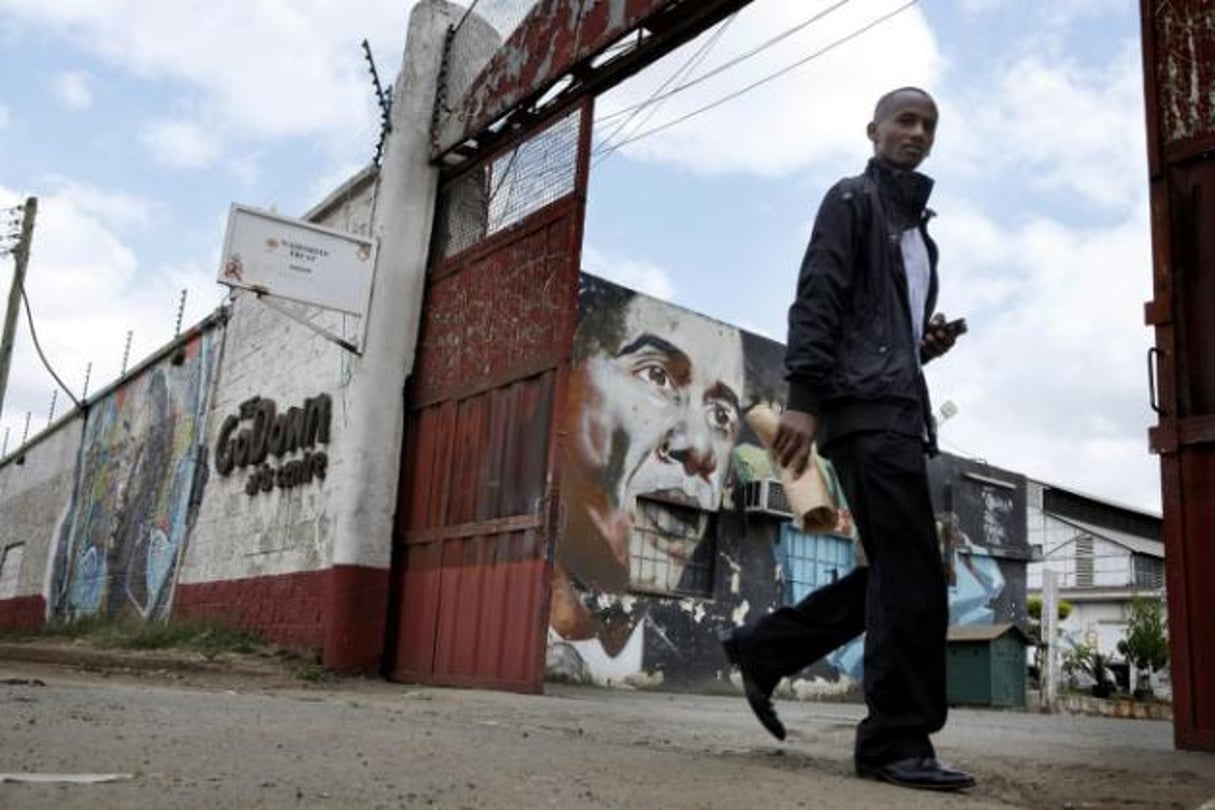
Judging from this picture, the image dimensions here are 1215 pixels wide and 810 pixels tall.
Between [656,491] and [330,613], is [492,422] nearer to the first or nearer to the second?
[330,613]

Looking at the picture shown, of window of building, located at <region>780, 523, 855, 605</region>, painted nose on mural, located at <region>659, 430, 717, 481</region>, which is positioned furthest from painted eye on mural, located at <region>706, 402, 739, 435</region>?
window of building, located at <region>780, 523, 855, 605</region>

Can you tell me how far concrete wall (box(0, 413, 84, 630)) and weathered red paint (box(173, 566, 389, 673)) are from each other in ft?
32.5

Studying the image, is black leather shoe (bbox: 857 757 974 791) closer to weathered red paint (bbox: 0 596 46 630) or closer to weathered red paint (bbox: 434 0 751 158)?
weathered red paint (bbox: 434 0 751 158)

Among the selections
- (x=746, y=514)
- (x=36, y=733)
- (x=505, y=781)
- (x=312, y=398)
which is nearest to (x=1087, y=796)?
(x=505, y=781)

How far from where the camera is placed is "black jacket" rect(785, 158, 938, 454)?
2934 millimetres

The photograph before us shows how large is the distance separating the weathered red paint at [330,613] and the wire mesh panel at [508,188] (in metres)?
2.71

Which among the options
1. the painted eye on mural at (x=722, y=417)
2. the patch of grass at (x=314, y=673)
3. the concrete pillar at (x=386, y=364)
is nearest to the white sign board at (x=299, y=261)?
the concrete pillar at (x=386, y=364)

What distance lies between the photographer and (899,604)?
2828 mm

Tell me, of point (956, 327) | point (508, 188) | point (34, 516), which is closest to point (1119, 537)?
point (34, 516)

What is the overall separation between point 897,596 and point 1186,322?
80.7 inches

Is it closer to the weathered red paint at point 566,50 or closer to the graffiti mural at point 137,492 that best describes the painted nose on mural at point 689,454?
the graffiti mural at point 137,492

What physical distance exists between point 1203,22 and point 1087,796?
10.1ft

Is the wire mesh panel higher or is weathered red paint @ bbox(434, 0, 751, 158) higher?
weathered red paint @ bbox(434, 0, 751, 158)

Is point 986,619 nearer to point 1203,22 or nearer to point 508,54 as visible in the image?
point 508,54
